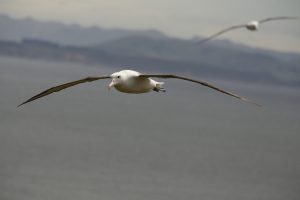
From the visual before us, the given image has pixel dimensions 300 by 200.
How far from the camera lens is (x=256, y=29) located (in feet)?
108

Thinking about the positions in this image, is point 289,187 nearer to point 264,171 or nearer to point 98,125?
point 264,171

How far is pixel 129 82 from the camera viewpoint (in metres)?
18.2

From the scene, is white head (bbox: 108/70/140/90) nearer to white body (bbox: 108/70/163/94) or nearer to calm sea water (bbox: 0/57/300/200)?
white body (bbox: 108/70/163/94)

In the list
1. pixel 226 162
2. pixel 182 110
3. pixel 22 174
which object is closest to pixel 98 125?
pixel 226 162

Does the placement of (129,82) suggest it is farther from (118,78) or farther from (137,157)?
(137,157)

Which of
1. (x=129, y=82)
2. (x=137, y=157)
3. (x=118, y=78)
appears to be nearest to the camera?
(x=118, y=78)

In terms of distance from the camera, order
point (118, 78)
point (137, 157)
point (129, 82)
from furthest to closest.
→ point (137, 157) < point (129, 82) < point (118, 78)

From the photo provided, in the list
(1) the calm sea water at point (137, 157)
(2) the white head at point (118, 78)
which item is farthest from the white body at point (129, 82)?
(1) the calm sea water at point (137, 157)

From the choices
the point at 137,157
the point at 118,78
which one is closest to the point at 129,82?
the point at 118,78

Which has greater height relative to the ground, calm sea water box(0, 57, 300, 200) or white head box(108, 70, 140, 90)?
calm sea water box(0, 57, 300, 200)

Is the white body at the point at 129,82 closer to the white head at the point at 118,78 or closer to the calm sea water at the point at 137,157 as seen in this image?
the white head at the point at 118,78

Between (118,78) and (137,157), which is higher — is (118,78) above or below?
below

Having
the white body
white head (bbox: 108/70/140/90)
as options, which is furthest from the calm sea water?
white head (bbox: 108/70/140/90)

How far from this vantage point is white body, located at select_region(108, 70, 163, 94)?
17953 mm
